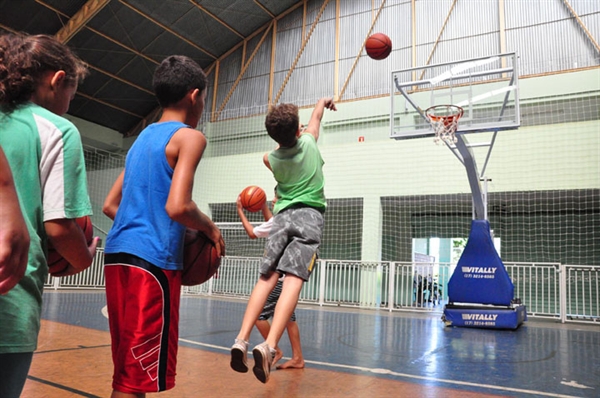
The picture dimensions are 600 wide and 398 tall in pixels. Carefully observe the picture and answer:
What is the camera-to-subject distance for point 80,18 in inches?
574

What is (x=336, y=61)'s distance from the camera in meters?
16.0

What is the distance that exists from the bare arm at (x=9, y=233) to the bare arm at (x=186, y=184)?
28.6 inches

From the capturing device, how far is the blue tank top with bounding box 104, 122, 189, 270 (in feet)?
5.78

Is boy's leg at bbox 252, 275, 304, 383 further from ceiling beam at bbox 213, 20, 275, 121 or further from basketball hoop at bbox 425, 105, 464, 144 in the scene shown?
ceiling beam at bbox 213, 20, 275, 121

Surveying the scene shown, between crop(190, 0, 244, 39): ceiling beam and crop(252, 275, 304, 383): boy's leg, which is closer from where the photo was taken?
crop(252, 275, 304, 383): boy's leg

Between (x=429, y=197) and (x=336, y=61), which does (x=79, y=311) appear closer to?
(x=429, y=197)

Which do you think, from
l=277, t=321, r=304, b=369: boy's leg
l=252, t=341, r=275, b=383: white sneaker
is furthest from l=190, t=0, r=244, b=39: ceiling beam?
l=252, t=341, r=275, b=383: white sneaker

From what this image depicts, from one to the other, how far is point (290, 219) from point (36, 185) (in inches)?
68.2

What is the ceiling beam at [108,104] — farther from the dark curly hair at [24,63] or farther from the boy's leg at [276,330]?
the dark curly hair at [24,63]

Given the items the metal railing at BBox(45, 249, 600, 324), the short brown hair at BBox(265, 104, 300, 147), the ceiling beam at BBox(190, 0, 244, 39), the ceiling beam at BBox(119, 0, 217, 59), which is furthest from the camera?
the ceiling beam at BBox(190, 0, 244, 39)

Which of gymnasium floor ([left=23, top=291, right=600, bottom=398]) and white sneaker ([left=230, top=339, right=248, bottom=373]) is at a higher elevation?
white sneaker ([left=230, top=339, right=248, bottom=373])

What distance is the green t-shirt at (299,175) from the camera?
2.91 meters

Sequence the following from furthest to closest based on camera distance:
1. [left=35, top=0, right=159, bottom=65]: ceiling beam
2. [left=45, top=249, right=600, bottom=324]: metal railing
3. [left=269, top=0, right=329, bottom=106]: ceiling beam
A: 1. [left=269, top=0, right=329, bottom=106]: ceiling beam
2. [left=35, top=0, right=159, bottom=65]: ceiling beam
3. [left=45, top=249, right=600, bottom=324]: metal railing

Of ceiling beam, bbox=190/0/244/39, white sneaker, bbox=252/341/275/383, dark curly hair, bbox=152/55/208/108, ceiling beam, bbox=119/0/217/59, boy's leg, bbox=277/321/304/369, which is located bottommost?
boy's leg, bbox=277/321/304/369
